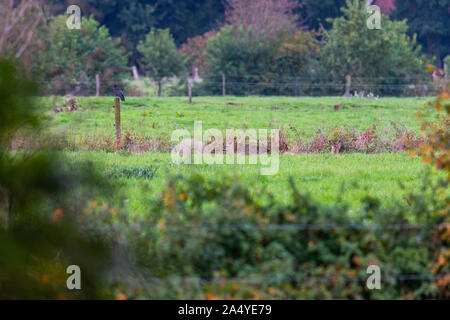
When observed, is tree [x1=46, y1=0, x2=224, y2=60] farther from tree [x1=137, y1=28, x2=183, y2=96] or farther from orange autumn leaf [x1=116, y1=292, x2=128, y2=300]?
orange autumn leaf [x1=116, y1=292, x2=128, y2=300]

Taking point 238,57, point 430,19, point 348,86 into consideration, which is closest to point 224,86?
point 238,57

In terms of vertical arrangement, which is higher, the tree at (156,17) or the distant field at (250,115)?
the tree at (156,17)

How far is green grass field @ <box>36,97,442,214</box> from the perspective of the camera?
858 centimetres

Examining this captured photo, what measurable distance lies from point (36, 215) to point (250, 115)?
16.8m

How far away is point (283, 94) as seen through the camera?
1423 inches

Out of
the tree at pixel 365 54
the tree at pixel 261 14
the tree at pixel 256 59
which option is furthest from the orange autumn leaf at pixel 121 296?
the tree at pixel 261 14

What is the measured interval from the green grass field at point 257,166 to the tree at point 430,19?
32.2 m

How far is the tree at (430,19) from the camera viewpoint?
5284cm

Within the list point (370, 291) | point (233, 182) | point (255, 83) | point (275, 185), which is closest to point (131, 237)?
point (233, 182)

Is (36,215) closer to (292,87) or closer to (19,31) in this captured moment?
(19,31)

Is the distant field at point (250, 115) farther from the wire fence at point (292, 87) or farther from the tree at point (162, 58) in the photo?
the tree at point (162, 58)

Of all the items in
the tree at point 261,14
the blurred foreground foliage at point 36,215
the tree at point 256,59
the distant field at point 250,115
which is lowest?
the blurred foreground foliage at point 36,215
